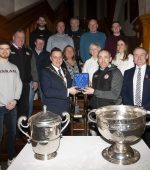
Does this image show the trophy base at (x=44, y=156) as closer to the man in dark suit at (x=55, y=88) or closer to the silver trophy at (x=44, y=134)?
the silver trophy at (x=44, y=134)

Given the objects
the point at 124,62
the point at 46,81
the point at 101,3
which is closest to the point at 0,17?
the point at 46,81

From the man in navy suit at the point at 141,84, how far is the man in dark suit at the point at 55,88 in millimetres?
537

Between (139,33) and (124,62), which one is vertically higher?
(139,33)

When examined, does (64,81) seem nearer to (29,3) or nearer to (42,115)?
(42,115)

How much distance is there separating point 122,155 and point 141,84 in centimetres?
139

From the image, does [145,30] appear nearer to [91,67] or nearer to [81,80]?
[91,67]

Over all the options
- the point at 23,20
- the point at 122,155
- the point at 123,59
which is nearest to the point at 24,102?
the point at 123,59

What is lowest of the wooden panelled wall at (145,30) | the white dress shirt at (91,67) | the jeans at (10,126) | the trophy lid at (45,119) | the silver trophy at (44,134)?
the jeans at (10,126)

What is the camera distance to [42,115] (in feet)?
4.88

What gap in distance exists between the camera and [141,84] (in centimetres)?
274

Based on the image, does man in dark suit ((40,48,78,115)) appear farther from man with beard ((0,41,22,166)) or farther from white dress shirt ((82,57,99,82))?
white dress shirt ((82,57,99,82))

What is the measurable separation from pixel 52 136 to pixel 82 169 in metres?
0.24

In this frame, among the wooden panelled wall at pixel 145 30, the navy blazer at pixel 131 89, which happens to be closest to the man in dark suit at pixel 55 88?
the navy blazer at pixel 131 89

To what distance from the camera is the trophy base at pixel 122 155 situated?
1434 millimetres
